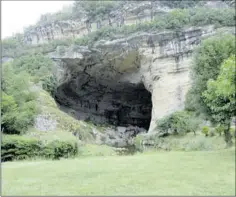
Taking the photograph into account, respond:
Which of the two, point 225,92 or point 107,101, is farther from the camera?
point 107,101

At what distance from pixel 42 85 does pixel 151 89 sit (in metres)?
13.7

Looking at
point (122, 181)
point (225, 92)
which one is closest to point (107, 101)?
point (225, 92)

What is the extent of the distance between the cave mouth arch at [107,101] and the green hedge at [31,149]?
1144 inches

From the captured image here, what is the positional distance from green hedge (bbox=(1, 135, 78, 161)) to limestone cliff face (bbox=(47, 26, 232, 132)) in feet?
Result: 67.6

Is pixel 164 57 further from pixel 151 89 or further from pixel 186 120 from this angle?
pixel 186 120

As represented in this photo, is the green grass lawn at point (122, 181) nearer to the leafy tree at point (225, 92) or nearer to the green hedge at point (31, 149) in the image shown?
the leafy tree at point (225, 92)

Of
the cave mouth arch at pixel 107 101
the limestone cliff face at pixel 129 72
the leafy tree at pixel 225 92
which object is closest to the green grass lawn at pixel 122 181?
the leafy tree at pixel 225 92

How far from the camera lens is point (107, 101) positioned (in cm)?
5303

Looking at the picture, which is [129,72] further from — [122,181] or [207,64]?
[122,181]

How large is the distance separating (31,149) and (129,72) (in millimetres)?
29491

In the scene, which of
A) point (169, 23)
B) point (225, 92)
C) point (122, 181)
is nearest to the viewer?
point (122, 181)

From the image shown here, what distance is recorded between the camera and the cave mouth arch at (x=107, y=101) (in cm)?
4847

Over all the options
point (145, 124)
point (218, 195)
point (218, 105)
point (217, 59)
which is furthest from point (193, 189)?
point (145, 124)

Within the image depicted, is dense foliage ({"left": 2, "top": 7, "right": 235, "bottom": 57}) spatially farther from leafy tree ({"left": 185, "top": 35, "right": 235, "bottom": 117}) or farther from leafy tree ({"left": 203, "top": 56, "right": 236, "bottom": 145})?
leafy tree ({"left": 203, "top": 56, "right": 236, "bottom": 145})
